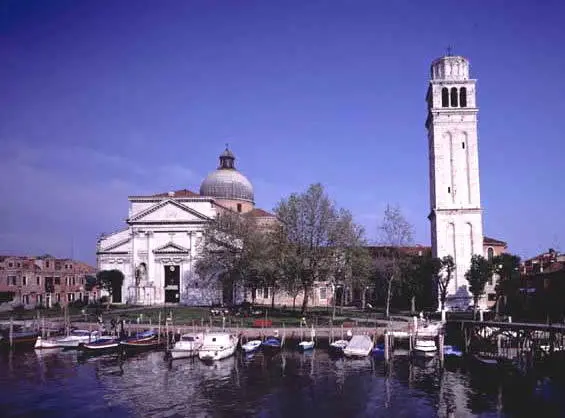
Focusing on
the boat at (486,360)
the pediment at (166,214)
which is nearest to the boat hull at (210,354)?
the boat at (486,360)

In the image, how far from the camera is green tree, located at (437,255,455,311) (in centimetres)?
6297

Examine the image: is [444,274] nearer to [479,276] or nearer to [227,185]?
[479,276]

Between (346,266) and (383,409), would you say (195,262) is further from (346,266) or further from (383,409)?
Result: (383,409)

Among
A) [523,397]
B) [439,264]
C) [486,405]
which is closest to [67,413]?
[486,405]

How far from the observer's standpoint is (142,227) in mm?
79938

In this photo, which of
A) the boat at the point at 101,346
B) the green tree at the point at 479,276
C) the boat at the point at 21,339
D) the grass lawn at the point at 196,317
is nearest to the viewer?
the boat at the point at 101,346

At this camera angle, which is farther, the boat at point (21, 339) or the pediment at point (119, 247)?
the pediment at point (119, 247)

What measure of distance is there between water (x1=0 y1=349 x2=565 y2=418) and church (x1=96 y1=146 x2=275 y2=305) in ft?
108

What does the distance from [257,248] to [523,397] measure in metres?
37.8

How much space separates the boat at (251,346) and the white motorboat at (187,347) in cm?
376

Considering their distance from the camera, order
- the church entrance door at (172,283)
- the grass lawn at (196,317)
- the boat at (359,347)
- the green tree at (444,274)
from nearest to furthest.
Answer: the boat at (359,347) < the grass lawn at (196,317) < the green tree at (444,274) < the church entrance door at (172,283)

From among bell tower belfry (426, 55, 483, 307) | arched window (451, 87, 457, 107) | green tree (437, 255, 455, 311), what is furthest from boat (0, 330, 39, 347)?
arched window (451, 87, 457, 107)

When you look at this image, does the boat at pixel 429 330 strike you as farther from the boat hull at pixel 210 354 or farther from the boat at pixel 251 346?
the boat hull at pixel 210 354

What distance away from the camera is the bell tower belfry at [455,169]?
68.2m
